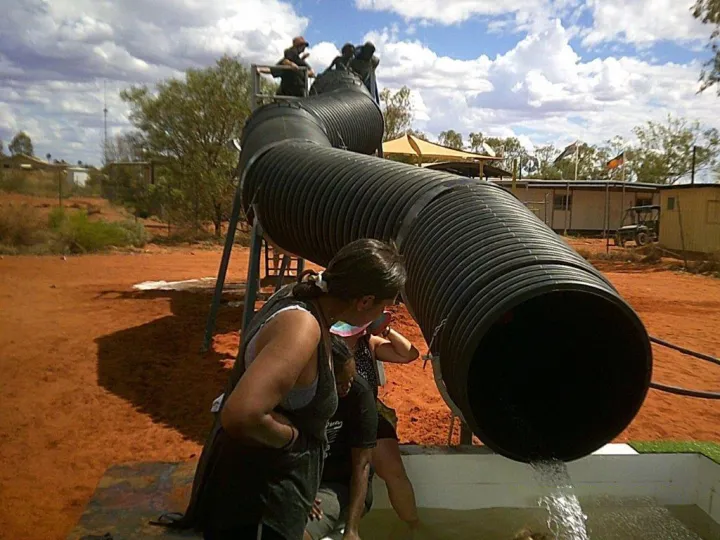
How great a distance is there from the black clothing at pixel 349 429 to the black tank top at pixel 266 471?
2.74 ft

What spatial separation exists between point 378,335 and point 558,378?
3.27ft

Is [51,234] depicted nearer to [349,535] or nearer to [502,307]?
[349,535]

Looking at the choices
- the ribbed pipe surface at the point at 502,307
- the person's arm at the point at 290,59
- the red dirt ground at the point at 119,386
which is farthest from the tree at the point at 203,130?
the ribbed pipe surface at the point at 502,307

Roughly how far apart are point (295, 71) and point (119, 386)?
4.69 m

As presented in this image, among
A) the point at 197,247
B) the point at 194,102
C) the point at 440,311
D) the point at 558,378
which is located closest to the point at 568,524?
the point at 558,378

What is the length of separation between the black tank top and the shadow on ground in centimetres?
336

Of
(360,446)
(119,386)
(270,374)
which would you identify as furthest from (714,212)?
(270,374)

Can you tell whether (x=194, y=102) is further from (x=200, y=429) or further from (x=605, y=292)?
(x=605, y=292)

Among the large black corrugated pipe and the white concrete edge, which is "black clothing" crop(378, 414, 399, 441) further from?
the large black corrugated pipe

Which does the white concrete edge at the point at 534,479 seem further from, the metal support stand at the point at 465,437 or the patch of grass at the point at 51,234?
the patch of grass at the point at 51,234

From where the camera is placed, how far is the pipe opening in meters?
2.89

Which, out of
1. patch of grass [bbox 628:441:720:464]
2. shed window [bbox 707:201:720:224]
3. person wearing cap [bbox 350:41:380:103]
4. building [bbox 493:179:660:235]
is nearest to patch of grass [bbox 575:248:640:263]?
shed window [bbox 707:201:720:224]

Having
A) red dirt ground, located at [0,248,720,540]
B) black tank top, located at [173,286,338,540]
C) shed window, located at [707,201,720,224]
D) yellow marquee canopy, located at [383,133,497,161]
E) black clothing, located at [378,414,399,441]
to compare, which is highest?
yellow marquee canopy, located at [383,133,497,161]

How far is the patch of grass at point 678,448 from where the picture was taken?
4.38 m
